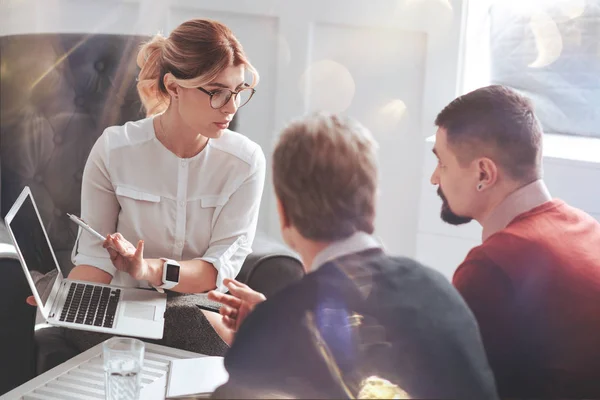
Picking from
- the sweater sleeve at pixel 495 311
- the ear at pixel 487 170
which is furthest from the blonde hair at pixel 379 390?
the ear at pixel 487 170

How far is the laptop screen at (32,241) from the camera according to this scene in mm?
1124

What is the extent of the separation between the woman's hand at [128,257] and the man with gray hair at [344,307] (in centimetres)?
36

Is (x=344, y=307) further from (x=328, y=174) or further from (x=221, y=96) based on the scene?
(x=221, y=96)

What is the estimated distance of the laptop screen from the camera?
112 cm

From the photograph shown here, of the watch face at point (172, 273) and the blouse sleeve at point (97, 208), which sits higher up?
the blouse sleeve at point (97, 208)

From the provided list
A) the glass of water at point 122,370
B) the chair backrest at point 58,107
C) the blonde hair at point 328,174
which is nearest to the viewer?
the blonde hair at point 328,174

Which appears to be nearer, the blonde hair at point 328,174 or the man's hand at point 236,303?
the blonde hair at point 328,174

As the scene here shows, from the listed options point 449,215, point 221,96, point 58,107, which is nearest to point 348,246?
point 449,215

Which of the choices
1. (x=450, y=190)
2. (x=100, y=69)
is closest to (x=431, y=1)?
(x=450, y=190)

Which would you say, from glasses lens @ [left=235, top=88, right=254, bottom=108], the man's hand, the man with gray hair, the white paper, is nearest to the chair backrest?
glasses lens @ [left=235, top=88, right=254, bottom=108]

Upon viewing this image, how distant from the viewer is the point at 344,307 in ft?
2.64

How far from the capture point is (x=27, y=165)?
1.34m

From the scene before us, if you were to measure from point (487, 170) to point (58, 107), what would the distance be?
83 cm

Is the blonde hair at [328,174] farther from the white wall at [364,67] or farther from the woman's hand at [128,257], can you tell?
the woman's hand at [128,257]
